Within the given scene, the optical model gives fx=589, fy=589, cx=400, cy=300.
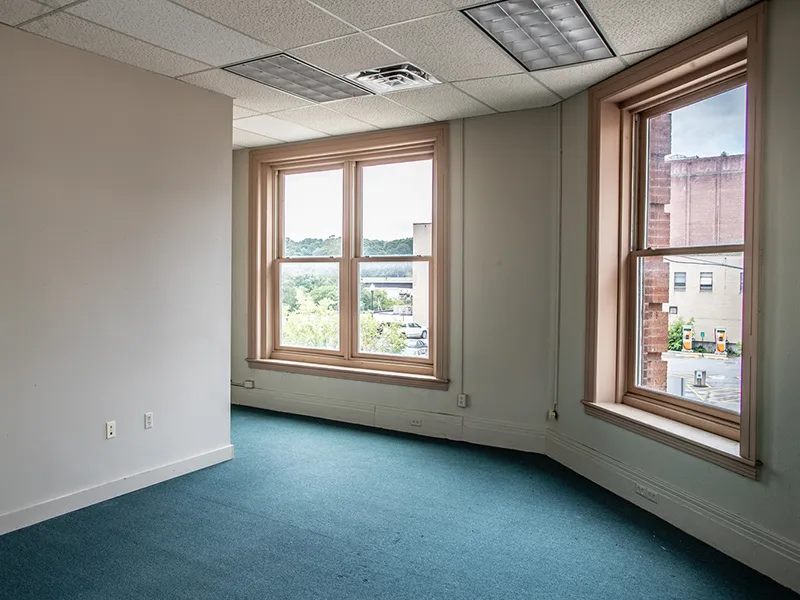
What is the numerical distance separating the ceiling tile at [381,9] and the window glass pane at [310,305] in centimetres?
288

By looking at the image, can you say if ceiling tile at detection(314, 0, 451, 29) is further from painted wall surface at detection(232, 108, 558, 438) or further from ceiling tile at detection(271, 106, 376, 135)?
painted wall surface at detection(232, 108, 558, 438)

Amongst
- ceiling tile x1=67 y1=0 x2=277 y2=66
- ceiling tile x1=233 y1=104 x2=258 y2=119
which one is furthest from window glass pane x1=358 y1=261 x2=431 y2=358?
ceiling tile x1=67 y1=0 x2=277 y2=66

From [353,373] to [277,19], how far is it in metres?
3.12

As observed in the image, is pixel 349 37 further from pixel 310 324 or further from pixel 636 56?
pixel 310 324

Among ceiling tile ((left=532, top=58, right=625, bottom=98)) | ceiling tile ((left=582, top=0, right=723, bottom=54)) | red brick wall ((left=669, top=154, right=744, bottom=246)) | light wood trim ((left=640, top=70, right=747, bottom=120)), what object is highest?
ceiling tile ((left=532, top=58, right=625, bottom=98))

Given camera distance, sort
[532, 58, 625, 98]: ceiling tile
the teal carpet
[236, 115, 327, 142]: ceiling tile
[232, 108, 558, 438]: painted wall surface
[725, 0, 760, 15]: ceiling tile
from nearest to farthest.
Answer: the teal carpet, [725, 0, 760, 15]: ceiling tile, [532, 58, 625, 98]: ceiling tile, [232, 108, 558, 438]: painted wall surface, [236, 115, 327, 142]: ceiling tile

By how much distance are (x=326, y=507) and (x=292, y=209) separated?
3.24 m

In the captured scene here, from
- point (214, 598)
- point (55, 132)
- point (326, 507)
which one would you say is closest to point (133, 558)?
point (214, 598)

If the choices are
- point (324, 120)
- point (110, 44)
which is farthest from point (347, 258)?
point (110, 44)

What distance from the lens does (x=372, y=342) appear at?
5344 mm

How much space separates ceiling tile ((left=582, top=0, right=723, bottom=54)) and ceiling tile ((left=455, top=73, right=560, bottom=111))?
2.45 ft

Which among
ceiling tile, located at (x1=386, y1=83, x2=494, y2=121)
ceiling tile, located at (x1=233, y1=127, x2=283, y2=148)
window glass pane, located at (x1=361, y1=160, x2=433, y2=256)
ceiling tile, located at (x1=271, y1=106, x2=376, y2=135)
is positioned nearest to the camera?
ceiling tile, located at (x1=386, y1=83, x2=494, y2=121)

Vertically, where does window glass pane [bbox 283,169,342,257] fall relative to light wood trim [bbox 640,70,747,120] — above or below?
below

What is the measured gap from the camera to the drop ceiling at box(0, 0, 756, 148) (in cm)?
272
